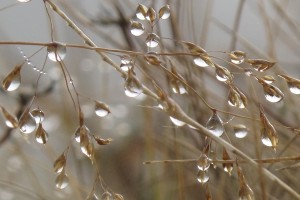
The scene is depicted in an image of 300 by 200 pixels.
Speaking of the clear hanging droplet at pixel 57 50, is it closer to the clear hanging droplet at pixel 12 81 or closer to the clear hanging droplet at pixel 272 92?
the clear hanging droplet at pixel 12 81

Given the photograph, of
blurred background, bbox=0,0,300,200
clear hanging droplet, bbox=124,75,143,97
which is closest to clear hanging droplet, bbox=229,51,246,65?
blurred background, bbox=0,0,300,200

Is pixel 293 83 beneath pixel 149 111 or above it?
above

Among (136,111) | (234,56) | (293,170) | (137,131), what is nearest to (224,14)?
(136,111)

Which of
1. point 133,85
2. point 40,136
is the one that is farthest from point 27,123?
point 133,85

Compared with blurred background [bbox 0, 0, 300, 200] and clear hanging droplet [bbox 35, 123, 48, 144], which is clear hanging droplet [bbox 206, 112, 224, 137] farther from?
clear hanging droplet [bbox 35, 123, 48, 144]

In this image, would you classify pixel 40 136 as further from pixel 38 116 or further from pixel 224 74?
pixel 224 74

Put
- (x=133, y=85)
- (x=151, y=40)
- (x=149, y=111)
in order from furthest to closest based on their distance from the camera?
(x=149, y=111), (x=151, y=40), (x=133, y=85)

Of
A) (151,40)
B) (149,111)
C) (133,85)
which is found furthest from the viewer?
(149,111)
